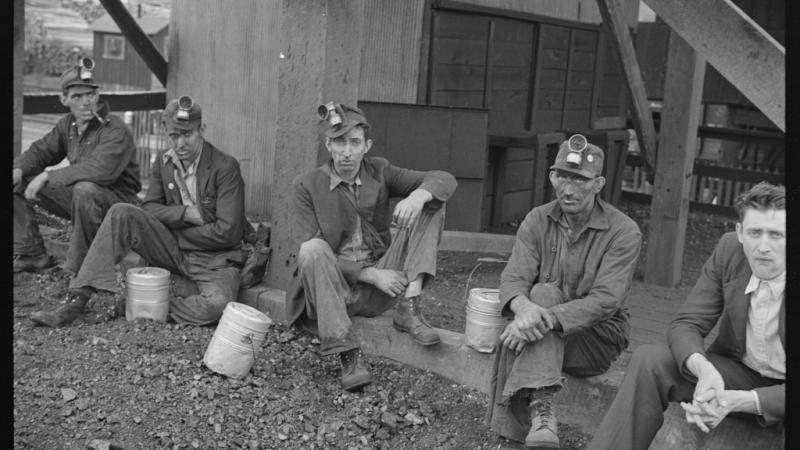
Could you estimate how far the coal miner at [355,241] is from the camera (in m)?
5.05

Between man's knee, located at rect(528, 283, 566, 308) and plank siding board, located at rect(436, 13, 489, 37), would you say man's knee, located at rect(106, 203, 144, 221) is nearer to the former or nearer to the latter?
man's knee, located at rect(528, 283, 566, 308)

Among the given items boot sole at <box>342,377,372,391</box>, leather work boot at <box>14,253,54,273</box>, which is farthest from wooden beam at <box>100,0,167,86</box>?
boot sole at <box>342,377,372,391</box>

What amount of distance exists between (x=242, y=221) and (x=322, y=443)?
70.8 inches

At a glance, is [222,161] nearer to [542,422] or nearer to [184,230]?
[184,230]

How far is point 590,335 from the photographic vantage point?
436cm

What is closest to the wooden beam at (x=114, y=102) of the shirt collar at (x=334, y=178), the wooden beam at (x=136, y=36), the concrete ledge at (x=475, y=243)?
the wooden beam at (x=136, y=36)

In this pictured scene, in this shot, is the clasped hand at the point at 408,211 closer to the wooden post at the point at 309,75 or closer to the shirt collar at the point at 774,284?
the wooden post at the point at 309,75

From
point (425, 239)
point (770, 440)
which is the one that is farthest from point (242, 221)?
point (770, 440)

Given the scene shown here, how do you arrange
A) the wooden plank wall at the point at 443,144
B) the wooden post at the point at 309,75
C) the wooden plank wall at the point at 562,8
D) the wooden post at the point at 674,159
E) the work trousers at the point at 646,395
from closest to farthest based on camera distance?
the work trousers at the point at 646,395 → the wooden post at the point at 309,75 → the wooden post at the point at 674,159 → the wooden plank wall at the point at 443,144 → the wooden plank wall at the point at 562,8

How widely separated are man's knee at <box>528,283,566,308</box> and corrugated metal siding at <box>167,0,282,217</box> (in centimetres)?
383

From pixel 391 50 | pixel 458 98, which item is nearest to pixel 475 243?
pixel 391 50

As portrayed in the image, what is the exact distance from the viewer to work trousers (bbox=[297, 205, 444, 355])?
5016 millimetres

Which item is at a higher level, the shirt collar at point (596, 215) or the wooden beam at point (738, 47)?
the wooden beam at point (738, 47)

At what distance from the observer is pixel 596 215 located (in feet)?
14.4
